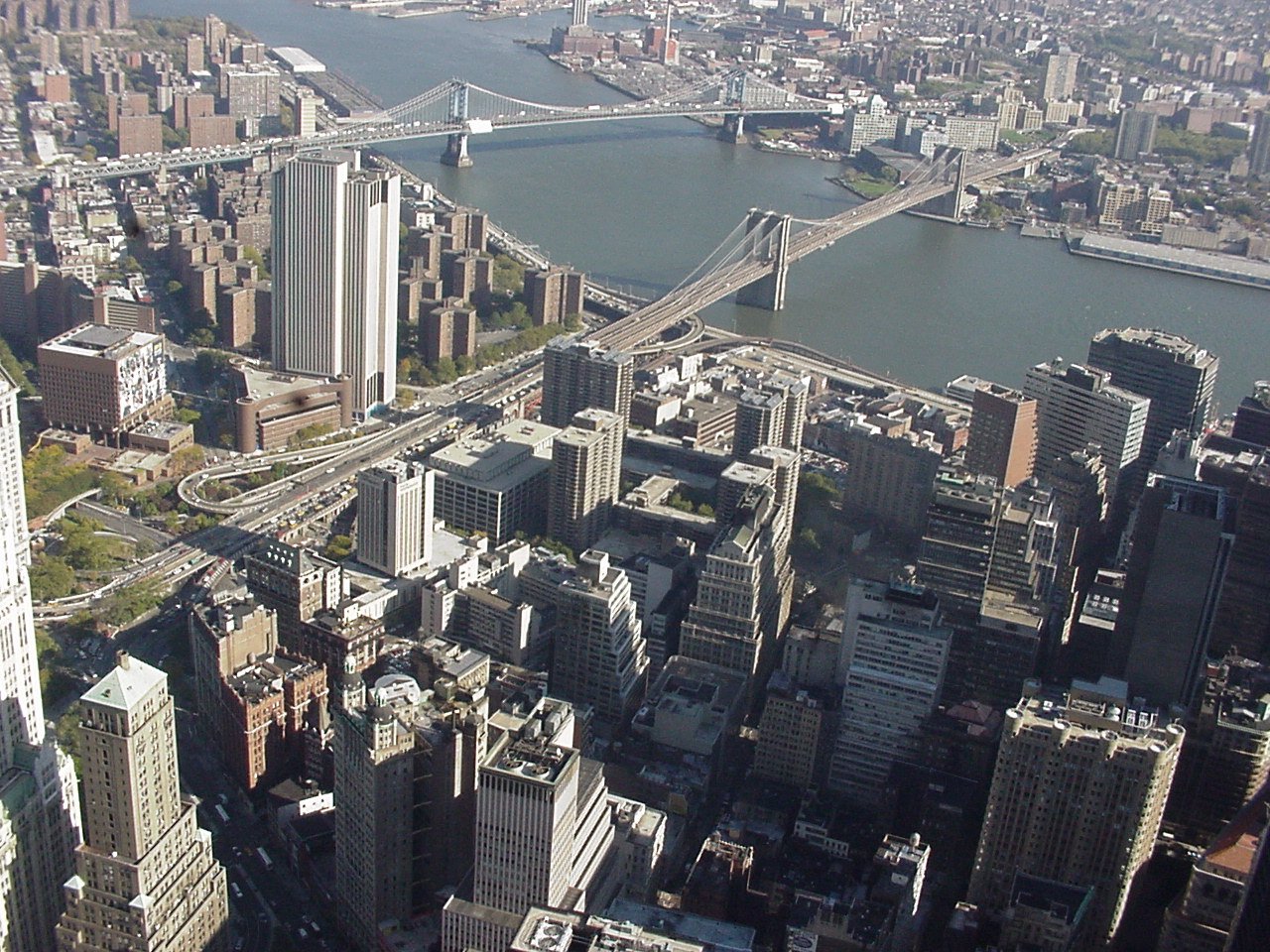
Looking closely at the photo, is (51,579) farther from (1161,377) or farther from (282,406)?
(1161,377)

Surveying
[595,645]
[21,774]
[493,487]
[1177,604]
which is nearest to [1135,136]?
[493,487]

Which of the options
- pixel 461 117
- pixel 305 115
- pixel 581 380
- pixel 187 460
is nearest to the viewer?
pixel 187 460

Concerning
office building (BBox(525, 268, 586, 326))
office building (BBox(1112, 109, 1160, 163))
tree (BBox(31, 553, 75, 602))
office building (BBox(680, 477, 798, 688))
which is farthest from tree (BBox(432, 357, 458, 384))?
office building (BBox(1112, 109, 1160, 163))

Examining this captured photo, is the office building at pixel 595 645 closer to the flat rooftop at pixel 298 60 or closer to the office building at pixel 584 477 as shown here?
the office building at pixel 584 477

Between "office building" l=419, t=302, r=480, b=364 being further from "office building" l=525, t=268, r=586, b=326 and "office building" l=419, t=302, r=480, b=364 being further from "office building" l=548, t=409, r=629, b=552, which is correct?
"office building" l=548, t=409, r=629, b=552

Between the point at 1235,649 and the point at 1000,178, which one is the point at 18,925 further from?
the point at 1000,178

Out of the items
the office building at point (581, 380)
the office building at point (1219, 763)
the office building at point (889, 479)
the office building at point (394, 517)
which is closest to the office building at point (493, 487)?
the office building at point (581, 380)
